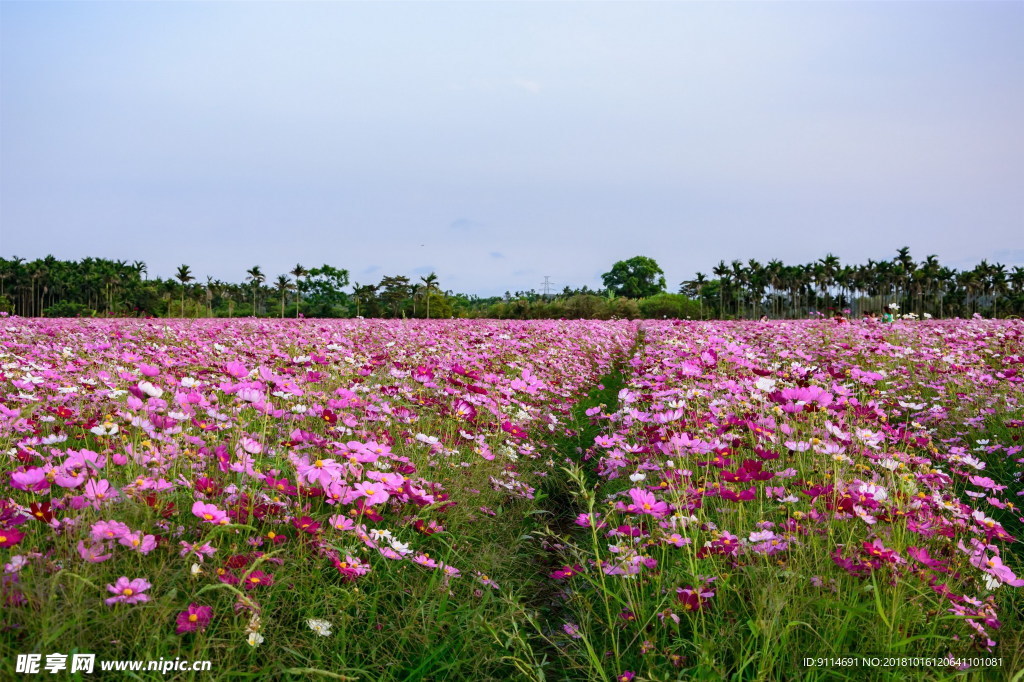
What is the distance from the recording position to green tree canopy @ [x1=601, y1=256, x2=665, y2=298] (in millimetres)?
95812

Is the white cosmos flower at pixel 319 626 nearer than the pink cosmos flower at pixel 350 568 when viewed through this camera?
Yes

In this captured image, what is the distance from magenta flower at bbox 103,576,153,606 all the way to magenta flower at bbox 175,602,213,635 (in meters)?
0.11

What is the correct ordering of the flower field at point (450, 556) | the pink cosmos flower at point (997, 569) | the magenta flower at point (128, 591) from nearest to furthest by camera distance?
1. the magenta flower at point (128, 591)
2. the flower field at point (450, 556)
3. the pink cosmos flower at point (997, 569)

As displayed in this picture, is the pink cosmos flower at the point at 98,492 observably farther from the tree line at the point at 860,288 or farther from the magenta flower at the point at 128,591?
the tree line at the point at 860,288

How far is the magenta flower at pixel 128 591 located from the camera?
5.33ft

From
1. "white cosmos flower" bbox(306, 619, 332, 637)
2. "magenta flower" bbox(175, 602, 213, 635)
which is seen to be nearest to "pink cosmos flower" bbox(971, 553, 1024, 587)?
"white cosmos flower" bbox(306, 619, 332, 637)

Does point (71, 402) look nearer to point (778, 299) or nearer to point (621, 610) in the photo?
point (621, 610)

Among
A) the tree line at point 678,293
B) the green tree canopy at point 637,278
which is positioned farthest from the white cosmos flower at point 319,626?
the green tree canopy at point 637,278

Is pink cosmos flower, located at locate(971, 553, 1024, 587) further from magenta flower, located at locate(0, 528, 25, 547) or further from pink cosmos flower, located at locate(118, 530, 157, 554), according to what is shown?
magenta flower, located at locate(0, 528, 25, 547)

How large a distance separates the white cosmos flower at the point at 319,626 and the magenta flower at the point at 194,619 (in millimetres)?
322

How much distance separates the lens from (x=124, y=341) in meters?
7.39

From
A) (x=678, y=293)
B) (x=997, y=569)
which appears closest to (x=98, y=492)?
(x=997, y=569)

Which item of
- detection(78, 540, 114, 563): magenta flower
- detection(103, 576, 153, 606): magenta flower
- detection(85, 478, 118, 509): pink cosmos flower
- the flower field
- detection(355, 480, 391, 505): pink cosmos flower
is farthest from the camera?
detection(355, 480, 391, 505): pink cosmos flower

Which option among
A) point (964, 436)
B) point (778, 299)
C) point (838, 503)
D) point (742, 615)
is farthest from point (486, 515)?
point (778, 299)
